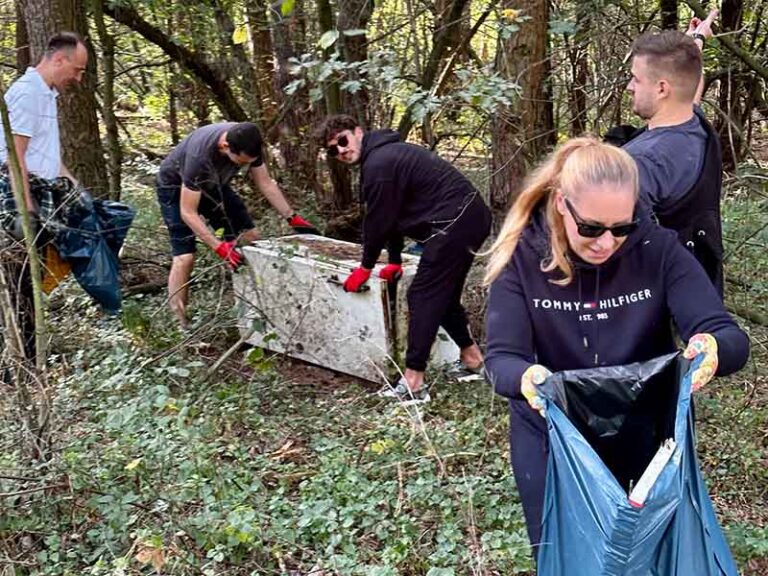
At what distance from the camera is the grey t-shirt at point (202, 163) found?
5.46 m

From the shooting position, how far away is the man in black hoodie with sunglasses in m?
4.88

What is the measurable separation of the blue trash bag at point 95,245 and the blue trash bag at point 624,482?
3827 millimetres

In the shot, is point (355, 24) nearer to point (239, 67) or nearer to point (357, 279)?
point (357, 279)

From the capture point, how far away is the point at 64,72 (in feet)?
16.8

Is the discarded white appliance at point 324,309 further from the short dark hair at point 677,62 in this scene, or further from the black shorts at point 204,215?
the short dark hair at point 677,62

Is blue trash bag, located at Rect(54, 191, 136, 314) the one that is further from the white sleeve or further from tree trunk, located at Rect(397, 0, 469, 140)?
tree trunk, located at Rect(397, 0, 469, 140)

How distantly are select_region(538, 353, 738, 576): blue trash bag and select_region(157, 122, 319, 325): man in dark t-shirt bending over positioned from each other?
3.41 metres

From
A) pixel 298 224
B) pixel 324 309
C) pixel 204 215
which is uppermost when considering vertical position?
pixel 204 215

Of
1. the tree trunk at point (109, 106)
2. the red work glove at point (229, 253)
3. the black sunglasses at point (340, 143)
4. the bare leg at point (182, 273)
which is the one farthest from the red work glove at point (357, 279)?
the tree trunk at point (109, 106)

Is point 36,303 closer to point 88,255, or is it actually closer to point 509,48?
point 88,255

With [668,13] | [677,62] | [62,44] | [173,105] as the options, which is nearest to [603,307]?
[677,62]

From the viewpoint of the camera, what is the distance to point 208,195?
18.0ft

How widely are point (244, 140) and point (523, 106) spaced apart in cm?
169

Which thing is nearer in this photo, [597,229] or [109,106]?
[597,229]
